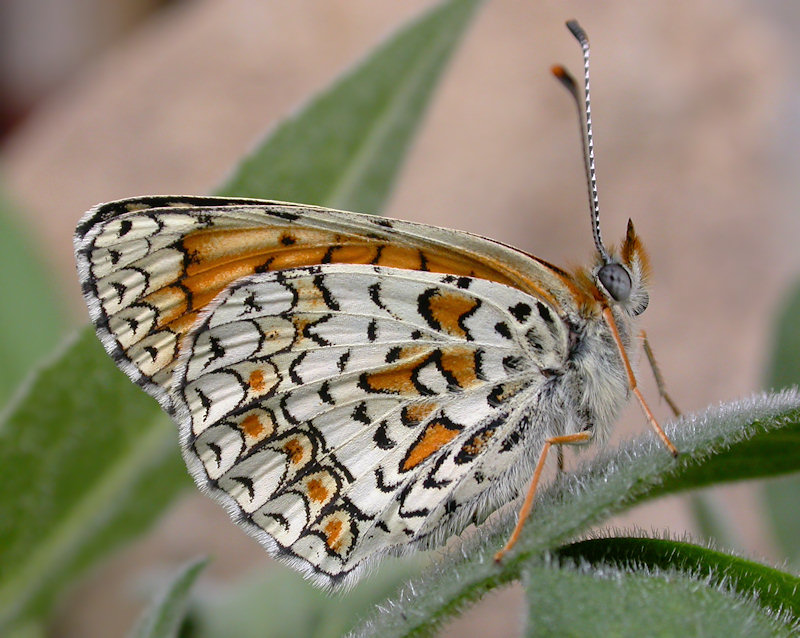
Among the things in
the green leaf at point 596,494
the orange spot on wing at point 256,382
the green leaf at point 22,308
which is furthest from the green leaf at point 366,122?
the green leaf at point 22,308

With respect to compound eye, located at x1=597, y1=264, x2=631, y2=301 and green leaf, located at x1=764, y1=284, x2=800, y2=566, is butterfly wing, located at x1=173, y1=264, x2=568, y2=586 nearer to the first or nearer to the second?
compound eye, located at x1=597, y1=264, x2=631, y2=301

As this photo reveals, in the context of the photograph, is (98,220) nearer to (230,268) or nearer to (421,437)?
(230,268)

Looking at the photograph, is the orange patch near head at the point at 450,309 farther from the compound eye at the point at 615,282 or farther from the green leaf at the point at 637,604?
the green leaf at the point at 637,604

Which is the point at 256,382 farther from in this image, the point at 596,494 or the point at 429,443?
the point at 596,494

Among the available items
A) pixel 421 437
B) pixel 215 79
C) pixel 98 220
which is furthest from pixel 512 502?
pixel 215 79

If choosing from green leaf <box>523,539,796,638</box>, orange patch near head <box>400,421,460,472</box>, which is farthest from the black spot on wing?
green leaf <box>523,539,796,638</box>


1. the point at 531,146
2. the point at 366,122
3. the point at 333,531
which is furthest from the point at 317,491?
the point at 531,146
